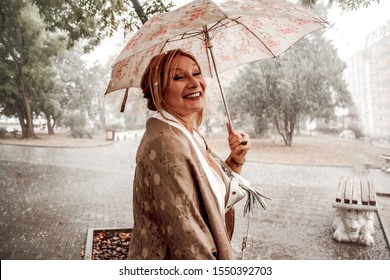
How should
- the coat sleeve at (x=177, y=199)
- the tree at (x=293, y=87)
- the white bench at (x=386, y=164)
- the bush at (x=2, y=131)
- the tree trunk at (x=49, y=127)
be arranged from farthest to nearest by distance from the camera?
the tree at (x=293, y=87)
the tree trunk at (x=49, y=127)
the bush at (x=2, y=131)
the white bench at (x=386, y=164)
the coat sleeve at (x=177, y=199)

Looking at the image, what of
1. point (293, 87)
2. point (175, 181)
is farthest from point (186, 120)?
point (293, 87)

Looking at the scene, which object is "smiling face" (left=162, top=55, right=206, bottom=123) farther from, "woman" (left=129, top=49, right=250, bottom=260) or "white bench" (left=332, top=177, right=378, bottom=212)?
"white bench" (left=332, top=177, right=378, bottom=212)

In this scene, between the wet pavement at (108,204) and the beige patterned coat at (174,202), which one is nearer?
the beige patterned coat at (174,202)

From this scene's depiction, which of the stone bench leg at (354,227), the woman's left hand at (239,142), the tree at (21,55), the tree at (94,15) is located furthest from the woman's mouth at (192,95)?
the tree at (21,55)

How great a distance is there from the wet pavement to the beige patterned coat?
2.63 m

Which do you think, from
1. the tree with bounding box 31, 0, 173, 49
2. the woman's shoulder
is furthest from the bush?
the woman's shoulder

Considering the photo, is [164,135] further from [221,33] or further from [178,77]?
[221,33]

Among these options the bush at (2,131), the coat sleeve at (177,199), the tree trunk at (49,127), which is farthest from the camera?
the tree trunk at (49,127)

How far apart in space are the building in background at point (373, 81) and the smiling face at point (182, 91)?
12.4 ft

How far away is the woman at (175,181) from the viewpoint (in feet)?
4.53

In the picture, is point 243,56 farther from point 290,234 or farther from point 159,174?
point 290,234

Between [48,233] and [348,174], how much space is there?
401cm

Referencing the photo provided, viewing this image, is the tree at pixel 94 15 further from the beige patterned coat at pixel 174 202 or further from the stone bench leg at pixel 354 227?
the stone bench leg at pixel 354 227
